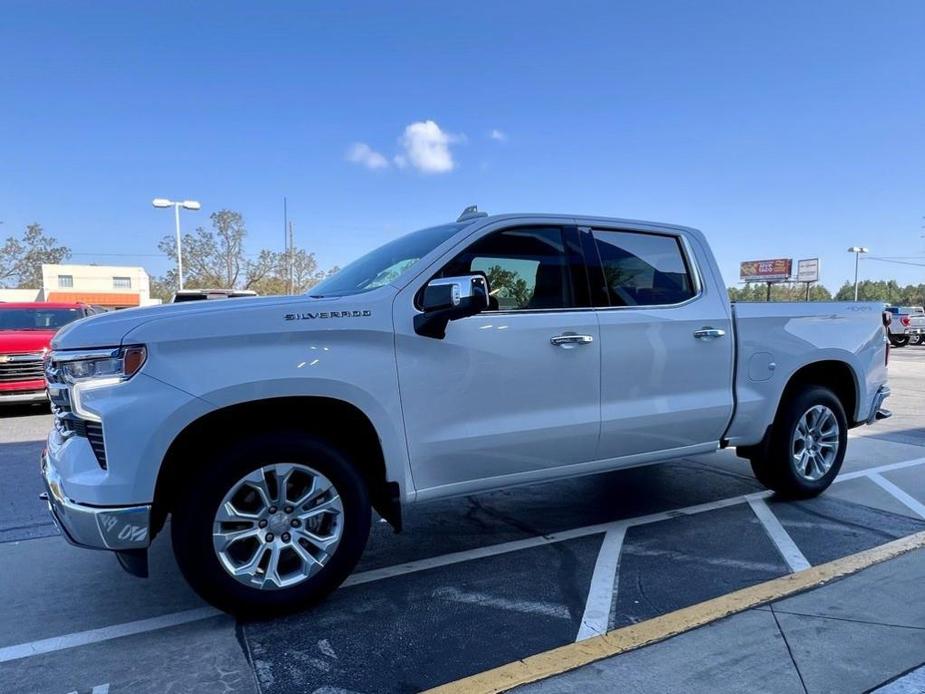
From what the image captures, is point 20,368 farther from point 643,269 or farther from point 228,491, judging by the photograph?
point 643,269

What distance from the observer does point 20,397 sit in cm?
903

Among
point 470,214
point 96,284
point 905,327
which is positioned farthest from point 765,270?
point 470,214

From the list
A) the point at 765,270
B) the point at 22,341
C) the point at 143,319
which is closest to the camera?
the point at 143,319

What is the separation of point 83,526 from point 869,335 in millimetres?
5557

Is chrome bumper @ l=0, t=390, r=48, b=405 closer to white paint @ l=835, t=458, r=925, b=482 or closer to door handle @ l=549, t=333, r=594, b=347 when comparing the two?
door handle @ l=549, t=333, r=594, b=347

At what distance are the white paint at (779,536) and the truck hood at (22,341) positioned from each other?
9.19 meters

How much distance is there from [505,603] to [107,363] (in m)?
2.23

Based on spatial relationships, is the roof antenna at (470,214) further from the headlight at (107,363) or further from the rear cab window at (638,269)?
the headlight at (107,363)

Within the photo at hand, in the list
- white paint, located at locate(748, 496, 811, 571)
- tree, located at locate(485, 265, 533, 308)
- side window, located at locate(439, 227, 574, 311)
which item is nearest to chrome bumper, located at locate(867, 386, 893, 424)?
white paint, located at locate(748, 496, 811, 571)

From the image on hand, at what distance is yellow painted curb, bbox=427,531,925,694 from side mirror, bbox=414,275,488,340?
5.22 feet

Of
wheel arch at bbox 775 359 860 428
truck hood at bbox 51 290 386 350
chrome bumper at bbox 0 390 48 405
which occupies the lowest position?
chrome bumper at bbox 0 390 48 405

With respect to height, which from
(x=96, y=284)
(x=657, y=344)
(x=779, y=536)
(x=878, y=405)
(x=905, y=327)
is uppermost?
(x=96, y=284)

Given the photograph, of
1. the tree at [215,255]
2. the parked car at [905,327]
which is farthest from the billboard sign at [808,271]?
the tree at [215,255]

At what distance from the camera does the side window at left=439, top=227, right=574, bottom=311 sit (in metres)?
3.64
